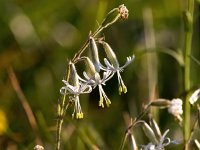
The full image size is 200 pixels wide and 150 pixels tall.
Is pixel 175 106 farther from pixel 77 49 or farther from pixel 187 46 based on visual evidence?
pixel 77 49

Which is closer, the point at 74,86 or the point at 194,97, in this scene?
the point at 74,86

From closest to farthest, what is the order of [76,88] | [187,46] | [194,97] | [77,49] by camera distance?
1. [76,88]
2. [194,97]
3. [187,46]
4. [77,49]

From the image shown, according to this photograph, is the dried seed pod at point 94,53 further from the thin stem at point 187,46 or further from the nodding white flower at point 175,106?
the thin stem at point 187,46

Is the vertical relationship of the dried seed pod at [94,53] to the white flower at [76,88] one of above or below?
above

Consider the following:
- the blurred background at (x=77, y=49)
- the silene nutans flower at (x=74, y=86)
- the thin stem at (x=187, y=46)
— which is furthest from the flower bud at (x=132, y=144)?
the blurred background at (x=77, y=49)

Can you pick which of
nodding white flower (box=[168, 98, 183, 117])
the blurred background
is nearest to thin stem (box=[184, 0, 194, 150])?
nodding white flower (box=[168, 98, 183, 117])

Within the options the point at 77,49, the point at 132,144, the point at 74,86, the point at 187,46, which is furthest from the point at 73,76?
the point at 77,49

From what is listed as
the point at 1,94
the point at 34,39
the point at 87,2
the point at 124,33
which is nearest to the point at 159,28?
the point at 124,33

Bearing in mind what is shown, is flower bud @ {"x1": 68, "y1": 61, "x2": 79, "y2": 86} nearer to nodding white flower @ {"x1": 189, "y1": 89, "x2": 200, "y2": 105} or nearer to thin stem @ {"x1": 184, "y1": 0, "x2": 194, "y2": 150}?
nodding white flower @ {"x1": 189, "y1": 89, "x2": 200, "y2": 105}

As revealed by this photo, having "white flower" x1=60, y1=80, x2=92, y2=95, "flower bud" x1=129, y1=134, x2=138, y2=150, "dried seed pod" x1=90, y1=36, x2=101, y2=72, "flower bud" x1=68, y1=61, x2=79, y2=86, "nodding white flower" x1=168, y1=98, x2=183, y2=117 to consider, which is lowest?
"flower bud" x1=129, y1=134, x2=138, y2=150
